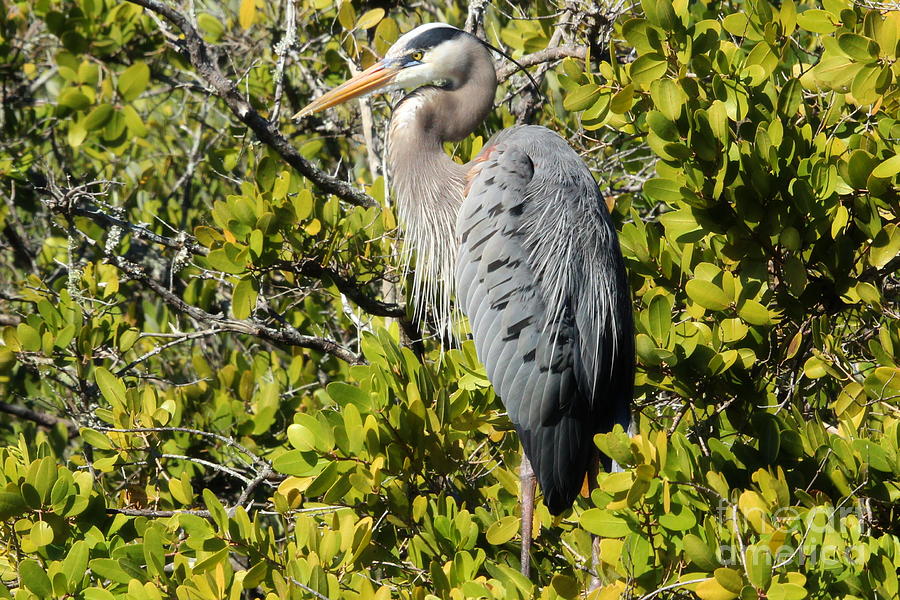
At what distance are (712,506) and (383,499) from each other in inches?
42.8

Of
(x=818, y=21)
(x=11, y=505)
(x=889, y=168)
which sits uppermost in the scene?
(x=818, y=21)

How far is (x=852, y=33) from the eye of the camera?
9.43 ft

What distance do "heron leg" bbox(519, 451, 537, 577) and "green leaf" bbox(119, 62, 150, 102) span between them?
8.14 feet

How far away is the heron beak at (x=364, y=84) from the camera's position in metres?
4.11

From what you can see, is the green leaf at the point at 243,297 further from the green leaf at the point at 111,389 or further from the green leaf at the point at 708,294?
the green leaf at the point at 708,294

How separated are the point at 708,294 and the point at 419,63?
1.94m

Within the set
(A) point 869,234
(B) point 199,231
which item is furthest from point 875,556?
(B) point 199,231

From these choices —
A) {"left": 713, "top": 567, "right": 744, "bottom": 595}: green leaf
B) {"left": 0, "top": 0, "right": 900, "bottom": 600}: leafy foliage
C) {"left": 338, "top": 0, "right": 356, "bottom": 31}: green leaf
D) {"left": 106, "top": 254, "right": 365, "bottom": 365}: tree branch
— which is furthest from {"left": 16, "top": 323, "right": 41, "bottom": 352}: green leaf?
{"left": 713, "top": 567, "right": 744, "bottom": 595}: green leaf

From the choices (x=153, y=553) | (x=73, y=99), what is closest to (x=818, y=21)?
(x=153, y=553)

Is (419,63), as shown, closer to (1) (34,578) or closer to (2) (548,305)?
(2) (548,305)

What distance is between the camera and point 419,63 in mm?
4203

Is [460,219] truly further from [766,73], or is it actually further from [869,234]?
[869,234]

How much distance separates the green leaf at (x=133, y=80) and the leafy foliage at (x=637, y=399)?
1 cm

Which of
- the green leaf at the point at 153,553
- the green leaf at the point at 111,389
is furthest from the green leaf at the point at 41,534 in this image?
the green leaf at the point at 111,389
